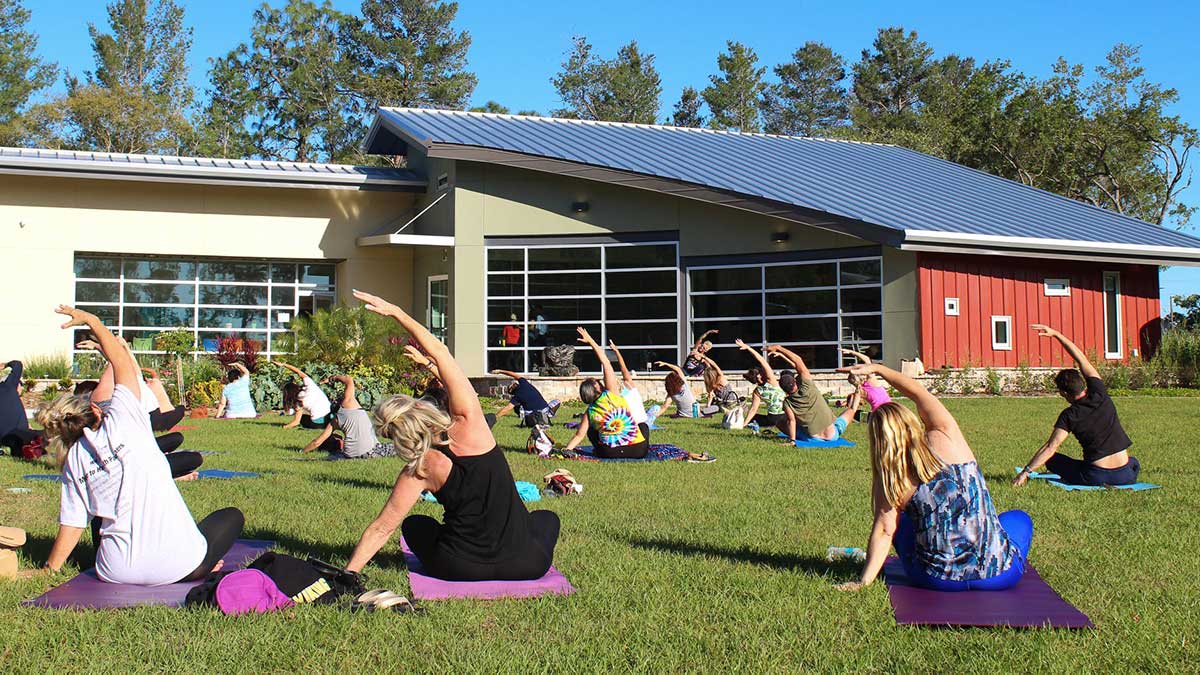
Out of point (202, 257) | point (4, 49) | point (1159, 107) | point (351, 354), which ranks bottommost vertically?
point (351, 354)

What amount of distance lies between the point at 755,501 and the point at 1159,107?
3688cm

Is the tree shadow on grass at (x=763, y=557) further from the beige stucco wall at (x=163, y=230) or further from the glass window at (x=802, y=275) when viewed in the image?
the beige stucco wall at (x=163, y=230)

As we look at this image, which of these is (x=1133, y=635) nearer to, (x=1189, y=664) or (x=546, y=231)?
(x=1189, y=664)

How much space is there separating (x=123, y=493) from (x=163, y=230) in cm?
2148

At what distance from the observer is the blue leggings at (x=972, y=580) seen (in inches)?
221

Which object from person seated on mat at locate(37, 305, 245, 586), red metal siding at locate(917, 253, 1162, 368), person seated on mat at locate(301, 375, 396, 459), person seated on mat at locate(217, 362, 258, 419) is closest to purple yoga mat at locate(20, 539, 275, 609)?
person seated on mat at locate(37, 305, 245, 586)

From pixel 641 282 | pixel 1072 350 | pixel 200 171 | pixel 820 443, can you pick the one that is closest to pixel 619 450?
pixel 820 443

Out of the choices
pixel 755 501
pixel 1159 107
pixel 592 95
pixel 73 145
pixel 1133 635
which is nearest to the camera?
pixel 1133 635

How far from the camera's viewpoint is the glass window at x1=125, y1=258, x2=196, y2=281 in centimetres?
2597

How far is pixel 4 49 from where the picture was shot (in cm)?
4759

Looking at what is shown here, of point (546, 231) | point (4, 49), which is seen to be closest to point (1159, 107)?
point (546, 231)

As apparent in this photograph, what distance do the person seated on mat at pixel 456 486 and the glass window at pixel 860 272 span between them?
16979 millimetres

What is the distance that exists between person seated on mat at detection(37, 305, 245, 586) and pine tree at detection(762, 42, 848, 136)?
60494 millimetres

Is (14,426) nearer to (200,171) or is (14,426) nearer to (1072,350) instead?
(1072,350)
